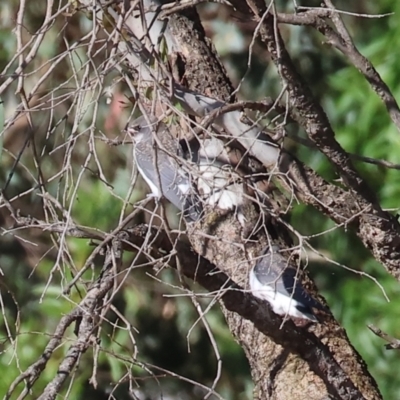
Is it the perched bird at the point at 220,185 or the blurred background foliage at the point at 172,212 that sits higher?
the perched bird at the point at 220,185

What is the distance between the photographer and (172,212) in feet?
12.2

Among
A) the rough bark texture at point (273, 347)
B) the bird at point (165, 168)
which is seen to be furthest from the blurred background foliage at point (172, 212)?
the rough bark texture at point (273, 347)

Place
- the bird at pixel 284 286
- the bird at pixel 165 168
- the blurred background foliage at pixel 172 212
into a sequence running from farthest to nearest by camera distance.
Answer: the blurred background foliage at pixel 172 212
the bird at pixel 284 286
the bird at pixel 165 168

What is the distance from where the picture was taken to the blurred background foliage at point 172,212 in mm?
3500

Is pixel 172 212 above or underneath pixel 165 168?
underneath

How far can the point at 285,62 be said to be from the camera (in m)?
1.94

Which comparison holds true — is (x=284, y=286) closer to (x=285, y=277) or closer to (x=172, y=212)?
(x=285, y=277)

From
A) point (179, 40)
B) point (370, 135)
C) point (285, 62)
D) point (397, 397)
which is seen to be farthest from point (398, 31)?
point (285, 62)

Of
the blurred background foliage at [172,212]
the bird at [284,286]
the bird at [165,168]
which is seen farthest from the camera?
the blurred background foliage at [172,212]

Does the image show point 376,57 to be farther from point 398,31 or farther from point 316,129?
point 316,129

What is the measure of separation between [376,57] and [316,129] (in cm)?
160

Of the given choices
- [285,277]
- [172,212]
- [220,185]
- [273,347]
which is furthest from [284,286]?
[172,212]

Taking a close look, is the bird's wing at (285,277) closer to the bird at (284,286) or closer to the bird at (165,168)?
the bird at (284,286)

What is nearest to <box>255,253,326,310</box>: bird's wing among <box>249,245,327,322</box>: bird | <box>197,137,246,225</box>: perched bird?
<box>249,245,327,322</box>: bird
